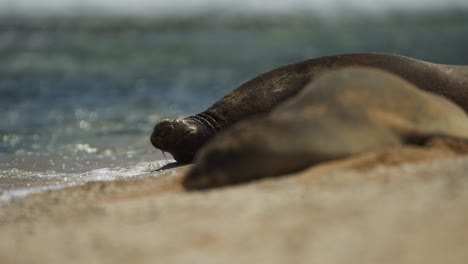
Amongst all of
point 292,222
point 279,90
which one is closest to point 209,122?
point 279,90

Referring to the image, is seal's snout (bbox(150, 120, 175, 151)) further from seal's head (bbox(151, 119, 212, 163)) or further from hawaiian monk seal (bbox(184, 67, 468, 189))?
hawaiian monk seal (bbox(184, 67, 468, 189))

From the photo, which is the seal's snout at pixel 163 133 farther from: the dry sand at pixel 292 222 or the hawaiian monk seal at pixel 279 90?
the dry sand at pixel 292 222

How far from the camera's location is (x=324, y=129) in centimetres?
472

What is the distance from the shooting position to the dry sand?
10.5 ft

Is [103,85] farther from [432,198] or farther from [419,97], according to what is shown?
[432,198]

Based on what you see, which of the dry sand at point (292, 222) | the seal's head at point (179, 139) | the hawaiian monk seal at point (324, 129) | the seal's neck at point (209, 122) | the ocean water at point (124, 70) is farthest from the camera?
the ocean water at point (124, 70)

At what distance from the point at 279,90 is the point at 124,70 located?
17170 mm

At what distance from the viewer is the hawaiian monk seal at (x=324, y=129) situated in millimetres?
4668

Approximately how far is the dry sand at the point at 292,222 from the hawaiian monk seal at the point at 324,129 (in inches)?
4.4

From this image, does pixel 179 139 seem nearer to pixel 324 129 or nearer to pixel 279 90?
pixel 279 90

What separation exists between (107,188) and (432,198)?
2.50m

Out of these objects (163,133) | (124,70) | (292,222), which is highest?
(124,70)

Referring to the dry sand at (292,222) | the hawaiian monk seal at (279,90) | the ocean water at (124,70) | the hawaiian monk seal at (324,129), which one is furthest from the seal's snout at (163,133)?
the dry sand at (292,222)

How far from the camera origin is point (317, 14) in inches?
2291
